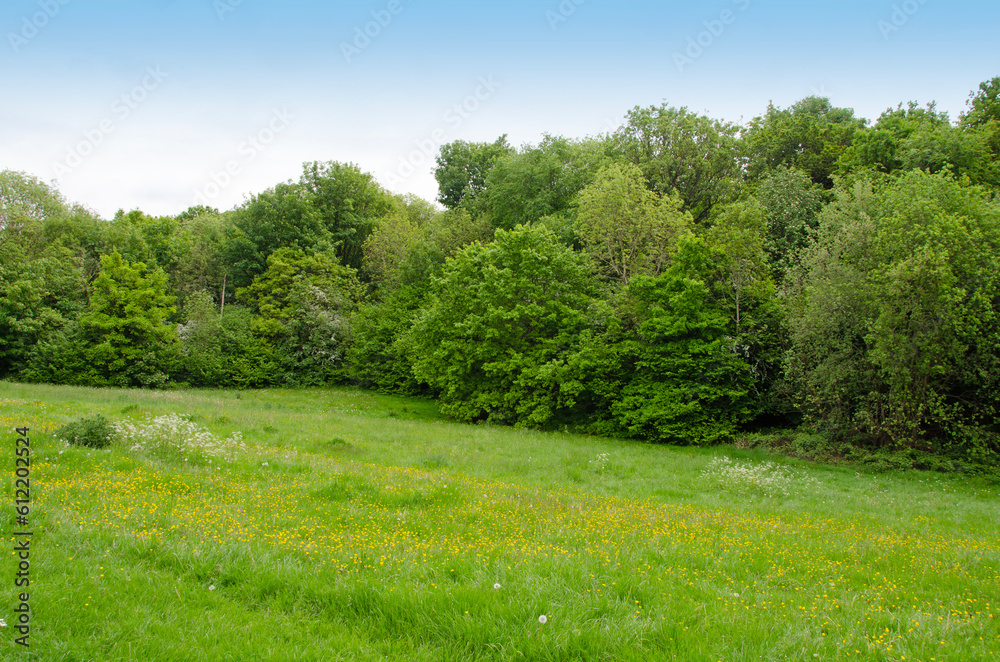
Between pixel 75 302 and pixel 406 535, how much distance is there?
192ft

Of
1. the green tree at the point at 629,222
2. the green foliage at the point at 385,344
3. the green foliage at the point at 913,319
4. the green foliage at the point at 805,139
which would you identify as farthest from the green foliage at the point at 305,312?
the green foliage at the point at 913,319

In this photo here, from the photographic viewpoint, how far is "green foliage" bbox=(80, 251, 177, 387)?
46.3 m

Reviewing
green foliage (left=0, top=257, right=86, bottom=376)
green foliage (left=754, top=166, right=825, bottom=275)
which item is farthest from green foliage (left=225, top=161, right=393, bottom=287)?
green foliage (left=754, top=166, right=825, bottom=275)

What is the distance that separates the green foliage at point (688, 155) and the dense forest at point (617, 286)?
21cm

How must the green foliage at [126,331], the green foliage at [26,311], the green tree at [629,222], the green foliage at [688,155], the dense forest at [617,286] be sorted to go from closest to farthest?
the dense forest at [617,286]
the green tree at [629,222]
the green foliage at [688,155]
the green foliage at [126,331]
the green foliage at [26,311]

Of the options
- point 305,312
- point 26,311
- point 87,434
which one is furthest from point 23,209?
point 87,434

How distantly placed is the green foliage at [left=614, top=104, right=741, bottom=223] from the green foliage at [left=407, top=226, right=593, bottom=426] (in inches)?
516

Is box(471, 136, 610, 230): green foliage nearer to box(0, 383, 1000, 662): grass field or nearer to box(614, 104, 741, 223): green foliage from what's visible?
box(614, 104, 741, 223): green foliage

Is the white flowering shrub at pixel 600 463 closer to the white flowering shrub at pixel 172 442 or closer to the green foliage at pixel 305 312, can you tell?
the white flowering shrub at pixel 172 442

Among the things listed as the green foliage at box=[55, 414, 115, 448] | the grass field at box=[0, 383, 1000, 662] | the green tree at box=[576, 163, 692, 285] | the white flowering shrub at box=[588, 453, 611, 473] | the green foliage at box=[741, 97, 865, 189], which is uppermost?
the green foliage at box=[741, 97, 865, 189]

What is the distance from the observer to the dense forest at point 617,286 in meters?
22.2

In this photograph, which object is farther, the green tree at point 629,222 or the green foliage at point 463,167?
the green foliage at point 463,167

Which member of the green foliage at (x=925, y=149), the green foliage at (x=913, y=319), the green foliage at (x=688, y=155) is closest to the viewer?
the green foliage at (x=913, y=319)

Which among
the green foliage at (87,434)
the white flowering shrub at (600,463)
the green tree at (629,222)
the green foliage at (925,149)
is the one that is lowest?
the white flowering shrub at (600,463)
